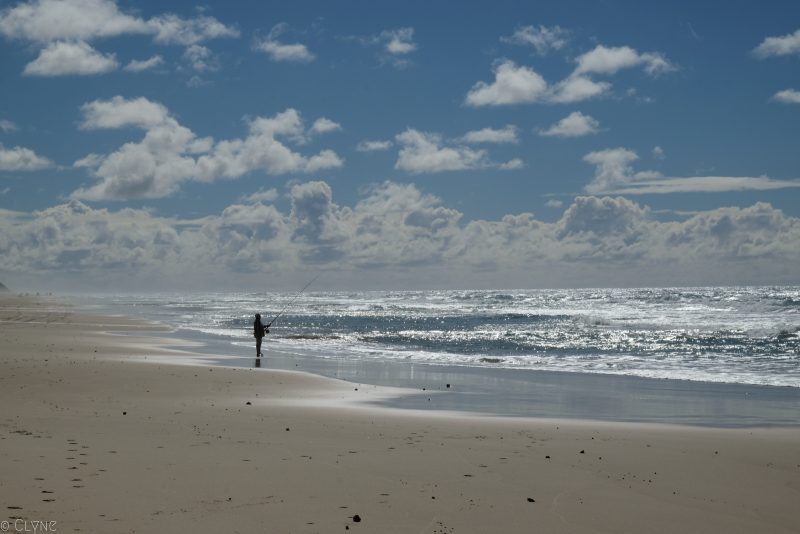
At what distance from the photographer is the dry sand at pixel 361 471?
6.17m

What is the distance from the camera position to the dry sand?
243 inches

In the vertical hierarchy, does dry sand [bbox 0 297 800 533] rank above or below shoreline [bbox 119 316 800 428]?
above

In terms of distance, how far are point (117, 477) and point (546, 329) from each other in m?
38.8

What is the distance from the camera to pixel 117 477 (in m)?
7.00

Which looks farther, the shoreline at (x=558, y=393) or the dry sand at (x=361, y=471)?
the shoreline at (x=558, y=393)

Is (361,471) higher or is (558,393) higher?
(361,471)

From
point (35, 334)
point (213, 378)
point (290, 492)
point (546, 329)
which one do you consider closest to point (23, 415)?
point (290, 492)

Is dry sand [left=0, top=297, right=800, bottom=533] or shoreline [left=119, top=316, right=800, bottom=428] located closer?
dry sand [left=0, top=297, right=800, bottom=533]

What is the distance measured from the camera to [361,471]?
773cm

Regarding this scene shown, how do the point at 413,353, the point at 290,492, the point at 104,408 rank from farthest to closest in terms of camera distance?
the point at 413,353 → the point at 104,408 → the point at 290,492

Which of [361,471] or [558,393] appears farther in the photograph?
[558,393]

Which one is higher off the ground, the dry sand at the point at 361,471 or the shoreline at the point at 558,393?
the dry sand at the point at 361,471

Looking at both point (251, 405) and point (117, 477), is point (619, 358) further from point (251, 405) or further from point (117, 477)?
point (117, 477)

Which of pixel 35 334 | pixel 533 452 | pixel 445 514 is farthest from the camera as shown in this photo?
pixel 35 334
